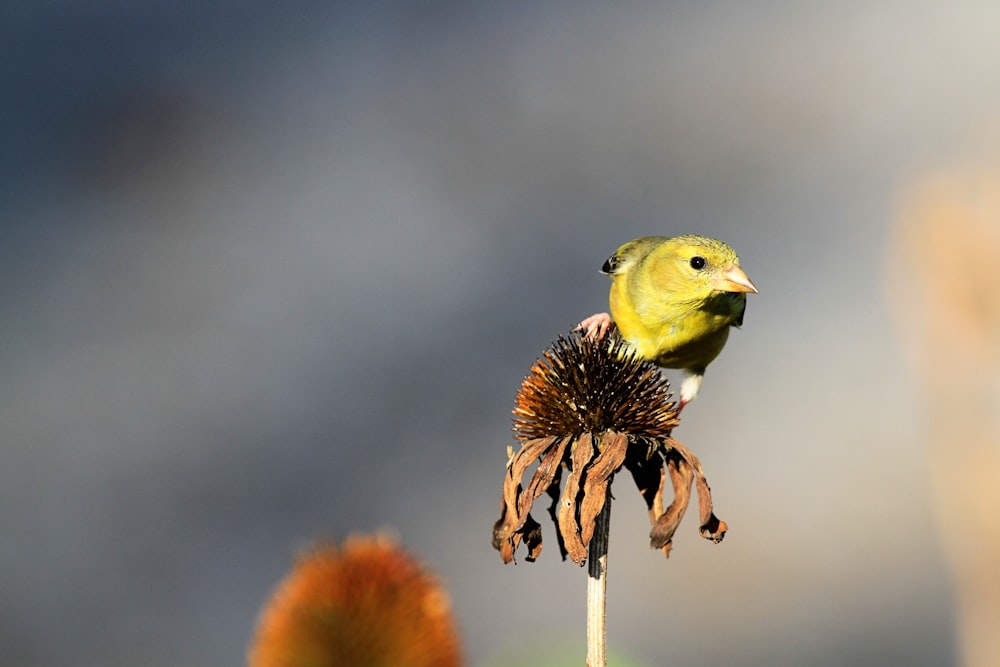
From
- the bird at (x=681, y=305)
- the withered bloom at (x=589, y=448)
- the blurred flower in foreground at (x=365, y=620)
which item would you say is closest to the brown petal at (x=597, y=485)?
the withered bloom at (x=589, y=448)

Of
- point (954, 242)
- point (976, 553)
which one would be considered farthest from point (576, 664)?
point (954, 242)

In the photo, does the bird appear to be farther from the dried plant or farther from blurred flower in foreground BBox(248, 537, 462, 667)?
blurred flower in foreground BBox(248, 537, 462, 667)

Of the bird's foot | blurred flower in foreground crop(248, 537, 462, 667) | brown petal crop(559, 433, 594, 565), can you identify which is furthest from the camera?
the bird's foot

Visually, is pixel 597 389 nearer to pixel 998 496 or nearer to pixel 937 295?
pixel 937 295

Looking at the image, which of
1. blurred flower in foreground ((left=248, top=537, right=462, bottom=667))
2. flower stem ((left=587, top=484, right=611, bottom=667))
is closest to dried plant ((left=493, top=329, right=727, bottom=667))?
flower stem ((left=587, top=484, right=611, bottom=667))

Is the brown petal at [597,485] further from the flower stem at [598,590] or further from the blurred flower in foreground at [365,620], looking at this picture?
the blurred flower in foreground at [365,620]

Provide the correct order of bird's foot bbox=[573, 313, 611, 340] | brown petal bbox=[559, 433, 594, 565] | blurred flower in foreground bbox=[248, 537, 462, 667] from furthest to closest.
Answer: bird's foot bbox=[573, 313, 611, 340]
brown petal bbox=[559, 433, 594, 565]
blurred flower in foreground bbox=[248, 537, 462, 667]
